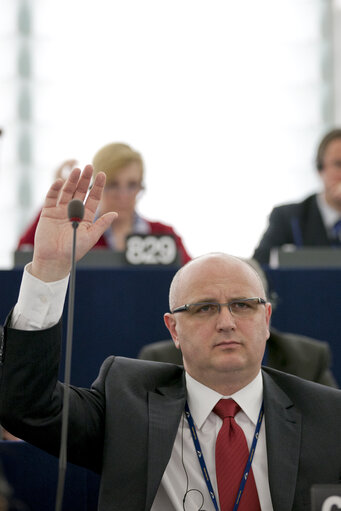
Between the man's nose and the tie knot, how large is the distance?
0.62 ft

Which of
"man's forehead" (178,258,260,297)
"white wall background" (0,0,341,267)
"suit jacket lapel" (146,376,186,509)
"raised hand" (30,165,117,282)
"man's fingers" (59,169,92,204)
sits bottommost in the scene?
"suit jacket lapel" (146,376,186,509)

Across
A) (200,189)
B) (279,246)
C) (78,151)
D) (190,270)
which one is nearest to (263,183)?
(200,189)

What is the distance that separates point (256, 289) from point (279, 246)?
2.44 metres

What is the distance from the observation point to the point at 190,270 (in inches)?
87.7

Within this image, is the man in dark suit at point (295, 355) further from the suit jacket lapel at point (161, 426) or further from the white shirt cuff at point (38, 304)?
the white shirt cuff at point (38, 304)

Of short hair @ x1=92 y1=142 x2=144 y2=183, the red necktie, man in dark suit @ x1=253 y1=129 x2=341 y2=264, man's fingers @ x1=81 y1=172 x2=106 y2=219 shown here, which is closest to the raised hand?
man's fingers @ x1=81 y1=172 x2=106 y2=219

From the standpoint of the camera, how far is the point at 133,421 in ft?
6.86

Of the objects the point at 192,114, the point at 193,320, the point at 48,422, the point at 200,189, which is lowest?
the point at 48,422

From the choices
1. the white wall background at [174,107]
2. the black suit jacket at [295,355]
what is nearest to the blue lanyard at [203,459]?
the black suit jacket at [295,355]

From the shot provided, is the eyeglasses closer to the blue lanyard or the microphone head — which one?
the blue lanyard

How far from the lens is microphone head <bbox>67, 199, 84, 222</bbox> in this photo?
5.96 ft

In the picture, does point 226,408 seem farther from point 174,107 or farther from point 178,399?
point 174,107

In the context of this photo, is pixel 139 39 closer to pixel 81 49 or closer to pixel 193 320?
pixel 81 49

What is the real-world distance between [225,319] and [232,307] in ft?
0.18
